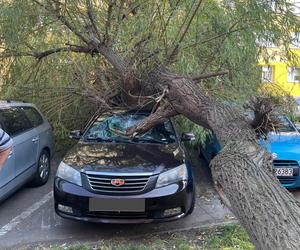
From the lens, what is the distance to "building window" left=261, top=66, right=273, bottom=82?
23.4ft

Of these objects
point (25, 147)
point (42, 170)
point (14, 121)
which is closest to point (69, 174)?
point (25, 147)

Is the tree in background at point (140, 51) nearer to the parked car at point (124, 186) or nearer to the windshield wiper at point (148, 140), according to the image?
the windshield wiper at point (148, 140)

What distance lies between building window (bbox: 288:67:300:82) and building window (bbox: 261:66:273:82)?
336 mm

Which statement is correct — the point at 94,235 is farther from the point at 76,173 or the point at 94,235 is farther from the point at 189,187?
the point at 189,187

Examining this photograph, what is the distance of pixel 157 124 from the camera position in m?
5.68

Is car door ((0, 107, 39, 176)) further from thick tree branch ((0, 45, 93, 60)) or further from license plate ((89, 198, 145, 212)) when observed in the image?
license plate ((89, 198, 145, 212))

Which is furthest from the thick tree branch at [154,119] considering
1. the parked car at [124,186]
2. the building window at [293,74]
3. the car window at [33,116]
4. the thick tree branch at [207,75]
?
the building window at [293,74]

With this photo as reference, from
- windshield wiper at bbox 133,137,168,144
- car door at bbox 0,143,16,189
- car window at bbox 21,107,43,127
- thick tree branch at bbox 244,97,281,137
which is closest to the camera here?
thick tree branch at bbox 244,97,281,137

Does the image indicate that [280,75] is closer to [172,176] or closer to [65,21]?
[172,176]

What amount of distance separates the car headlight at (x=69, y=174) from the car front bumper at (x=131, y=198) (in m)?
0.05

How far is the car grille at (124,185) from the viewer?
4531 millimetres

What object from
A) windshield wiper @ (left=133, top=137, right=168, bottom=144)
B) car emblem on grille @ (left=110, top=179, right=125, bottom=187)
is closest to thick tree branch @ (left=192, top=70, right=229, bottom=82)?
windshield wiper @ (left=133, top=137, right=168, bottom=144)

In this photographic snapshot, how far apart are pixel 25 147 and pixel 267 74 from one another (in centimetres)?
427

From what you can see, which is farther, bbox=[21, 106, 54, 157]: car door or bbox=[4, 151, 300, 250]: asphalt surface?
bbox=[21, 106, 54, 157]: car door
